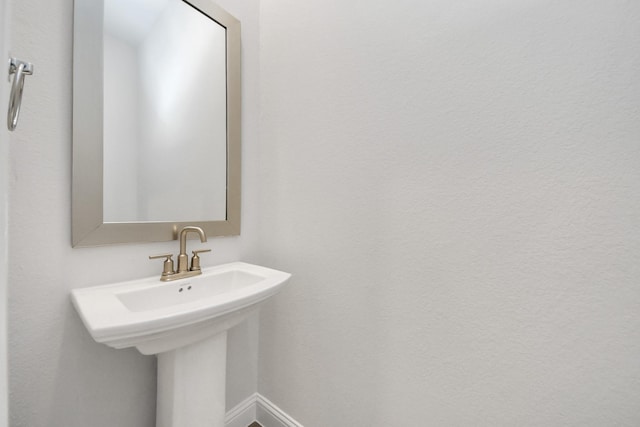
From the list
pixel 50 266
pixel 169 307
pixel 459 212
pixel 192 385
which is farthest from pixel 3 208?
pixel 459 212

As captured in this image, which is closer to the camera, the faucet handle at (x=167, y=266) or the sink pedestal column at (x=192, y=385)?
the sink pedestal column at (x=192, y=385)

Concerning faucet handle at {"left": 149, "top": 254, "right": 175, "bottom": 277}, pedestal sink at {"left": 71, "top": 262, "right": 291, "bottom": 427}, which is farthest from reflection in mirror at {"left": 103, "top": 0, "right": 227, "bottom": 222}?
pedestal sink at {"left": 71, "top": 262, "right": 291, "bottom": 427}

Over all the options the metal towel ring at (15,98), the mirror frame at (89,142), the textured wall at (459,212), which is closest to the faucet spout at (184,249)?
the mirror frame at (89,142)

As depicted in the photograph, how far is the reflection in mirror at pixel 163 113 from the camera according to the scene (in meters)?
0.83

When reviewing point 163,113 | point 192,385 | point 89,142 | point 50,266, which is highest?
point 163,113

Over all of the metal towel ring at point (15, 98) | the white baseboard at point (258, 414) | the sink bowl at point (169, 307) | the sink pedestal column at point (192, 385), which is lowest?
the white baseboard at point (258, 414)

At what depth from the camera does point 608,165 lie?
0.56 meters

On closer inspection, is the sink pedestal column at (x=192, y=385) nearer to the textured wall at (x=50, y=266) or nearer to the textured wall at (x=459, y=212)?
the textured wall at (x=50, y=266)

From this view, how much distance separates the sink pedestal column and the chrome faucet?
0.23 meters

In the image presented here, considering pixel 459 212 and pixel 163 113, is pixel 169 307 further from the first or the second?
pixel 459 212

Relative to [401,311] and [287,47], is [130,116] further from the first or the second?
[401,311]

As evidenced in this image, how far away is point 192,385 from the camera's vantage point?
780mm

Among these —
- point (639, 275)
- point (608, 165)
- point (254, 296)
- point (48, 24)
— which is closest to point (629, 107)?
point (608, 165)

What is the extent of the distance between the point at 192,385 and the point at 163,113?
92 centimetres
